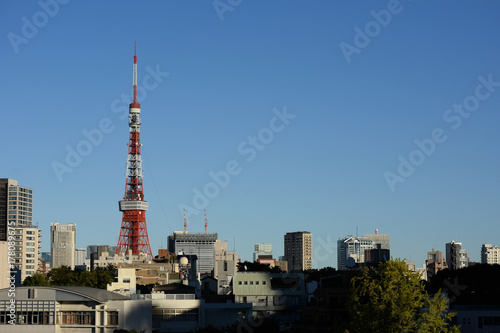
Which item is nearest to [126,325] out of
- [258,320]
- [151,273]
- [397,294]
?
[258,320]

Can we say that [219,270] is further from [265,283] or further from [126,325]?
[126,325]

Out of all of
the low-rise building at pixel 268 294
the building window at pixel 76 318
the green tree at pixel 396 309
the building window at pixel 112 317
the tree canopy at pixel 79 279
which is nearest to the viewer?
the green tree at pixel 396 309

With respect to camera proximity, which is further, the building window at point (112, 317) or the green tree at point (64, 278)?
the green tree at point (64, 278)

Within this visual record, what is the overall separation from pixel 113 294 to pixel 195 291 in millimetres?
31684

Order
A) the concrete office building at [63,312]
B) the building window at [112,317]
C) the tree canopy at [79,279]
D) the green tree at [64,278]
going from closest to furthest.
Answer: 1. the concrete office building at [63,312]
2. the building window at [112,317]
3. the tree canopy at [79,279]
4. the green tree at [64,278]

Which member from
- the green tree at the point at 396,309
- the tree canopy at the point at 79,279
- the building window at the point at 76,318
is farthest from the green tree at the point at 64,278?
the green tree at the point at 396,309

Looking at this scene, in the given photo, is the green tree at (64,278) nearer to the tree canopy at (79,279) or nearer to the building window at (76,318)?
the tree canopy at (79,279)

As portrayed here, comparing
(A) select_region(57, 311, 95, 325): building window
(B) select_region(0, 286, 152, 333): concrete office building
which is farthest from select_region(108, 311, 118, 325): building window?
(A) select_region(57, 311, 95, 325): building window

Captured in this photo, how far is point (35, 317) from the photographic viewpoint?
6875 cm

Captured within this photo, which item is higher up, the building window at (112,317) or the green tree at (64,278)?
the green tree at (64,278)

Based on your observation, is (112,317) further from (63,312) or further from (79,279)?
(79,279)

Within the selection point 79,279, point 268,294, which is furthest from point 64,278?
point 268,294

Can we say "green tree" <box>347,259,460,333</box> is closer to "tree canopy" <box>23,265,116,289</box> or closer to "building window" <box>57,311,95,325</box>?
"building window" <box>57,311,95,325</box>

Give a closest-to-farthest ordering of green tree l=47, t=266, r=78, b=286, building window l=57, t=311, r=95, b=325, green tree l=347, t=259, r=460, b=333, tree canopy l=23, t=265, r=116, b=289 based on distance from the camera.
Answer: green tree l=347, t=259, r=460, b=333, building window l=57, t=311, r=95, b=325, tree canopy l=23, t=265, r=116, b=289, green tree l=47, t=266, r=78, b=286
